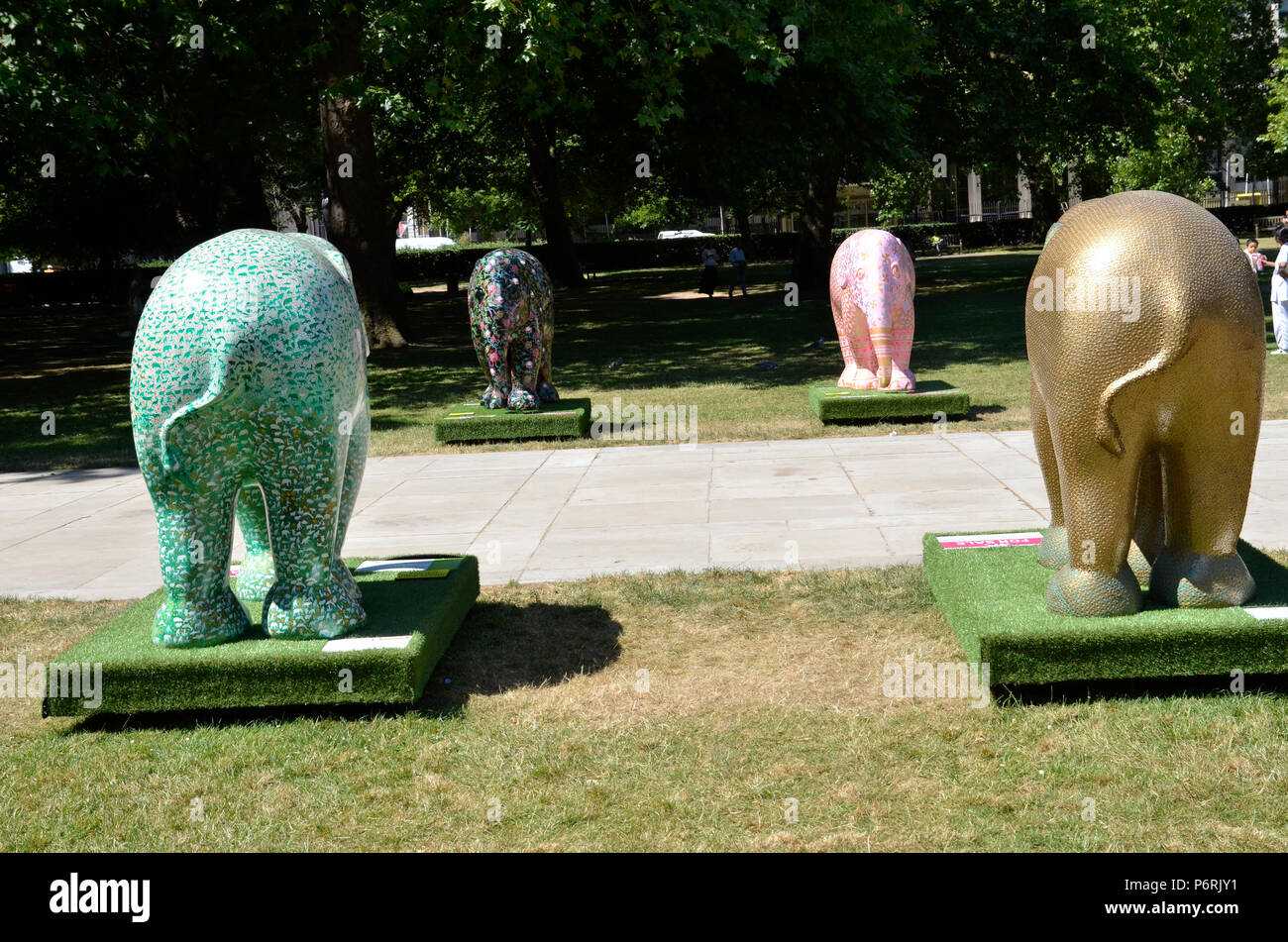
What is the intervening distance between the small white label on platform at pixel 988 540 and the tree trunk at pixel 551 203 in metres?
24.9

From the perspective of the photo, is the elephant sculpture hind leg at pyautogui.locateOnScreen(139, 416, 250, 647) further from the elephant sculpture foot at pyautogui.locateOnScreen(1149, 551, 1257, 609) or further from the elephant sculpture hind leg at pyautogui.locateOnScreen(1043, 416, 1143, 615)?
the elephant sculpture foot at pyautogui.locateOnScreen(1149, 551, 1257, 609)

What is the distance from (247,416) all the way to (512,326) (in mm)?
7931

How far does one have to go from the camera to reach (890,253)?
12.1 metres

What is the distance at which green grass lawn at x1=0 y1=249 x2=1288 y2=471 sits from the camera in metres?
13.2

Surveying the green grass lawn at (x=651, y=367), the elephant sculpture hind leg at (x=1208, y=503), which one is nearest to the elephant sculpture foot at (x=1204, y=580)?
the elephant sculpture hind leg at (x=1208, y=503)

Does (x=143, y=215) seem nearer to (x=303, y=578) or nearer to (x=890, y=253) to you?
(x=890, y=253)

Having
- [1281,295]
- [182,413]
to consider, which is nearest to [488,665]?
[182,413]

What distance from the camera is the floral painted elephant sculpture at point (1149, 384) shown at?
442cm

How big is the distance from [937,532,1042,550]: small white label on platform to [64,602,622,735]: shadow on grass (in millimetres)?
1812

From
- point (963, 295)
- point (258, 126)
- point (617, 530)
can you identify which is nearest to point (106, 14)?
point (258, 126)

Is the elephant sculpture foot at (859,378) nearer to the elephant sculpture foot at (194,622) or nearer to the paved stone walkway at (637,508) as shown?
the paved stone walkway at (637,508)

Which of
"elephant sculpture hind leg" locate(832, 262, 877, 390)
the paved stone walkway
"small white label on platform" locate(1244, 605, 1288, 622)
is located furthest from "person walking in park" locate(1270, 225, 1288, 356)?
"small white label on platform" locate(1244, 605, 1288, 622)

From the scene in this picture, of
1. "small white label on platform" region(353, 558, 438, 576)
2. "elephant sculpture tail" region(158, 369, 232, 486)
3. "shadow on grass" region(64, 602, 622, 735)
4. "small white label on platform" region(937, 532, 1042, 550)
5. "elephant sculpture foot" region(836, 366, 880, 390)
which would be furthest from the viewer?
"elephant sculpture foot" region(836, 366, 880, 390)

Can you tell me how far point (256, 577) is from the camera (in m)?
5.70
